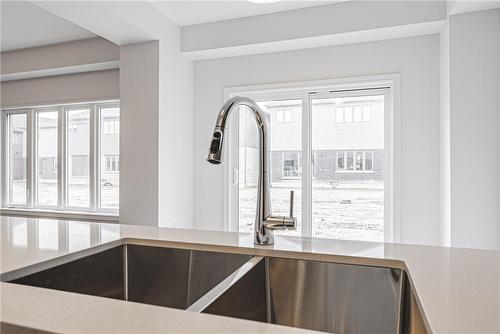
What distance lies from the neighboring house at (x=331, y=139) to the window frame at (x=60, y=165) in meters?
1.83

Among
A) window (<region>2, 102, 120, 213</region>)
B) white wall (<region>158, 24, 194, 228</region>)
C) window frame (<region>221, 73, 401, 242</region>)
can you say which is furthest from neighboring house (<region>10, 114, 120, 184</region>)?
window frame (<region>221, 73, 401, 242</region>)

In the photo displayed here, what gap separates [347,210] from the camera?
340cm

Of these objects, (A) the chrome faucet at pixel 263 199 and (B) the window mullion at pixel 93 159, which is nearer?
(A) the chrome faucet at pixel 263 199

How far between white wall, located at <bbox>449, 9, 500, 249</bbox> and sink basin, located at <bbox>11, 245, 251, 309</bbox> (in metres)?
2.23

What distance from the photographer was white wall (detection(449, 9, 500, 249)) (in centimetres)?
255

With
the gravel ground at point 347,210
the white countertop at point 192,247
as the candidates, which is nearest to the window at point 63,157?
the gravel ground at point 347,210

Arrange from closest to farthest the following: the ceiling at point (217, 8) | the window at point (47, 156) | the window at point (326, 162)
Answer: the ceiling at point (217, 8)
the window at point (326, 162)
the window at point (47, 156)

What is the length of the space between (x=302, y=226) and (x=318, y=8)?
2.02m

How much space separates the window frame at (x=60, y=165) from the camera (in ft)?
13.9

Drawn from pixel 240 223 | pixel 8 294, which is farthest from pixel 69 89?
pixel 8 294

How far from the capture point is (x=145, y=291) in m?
1.11

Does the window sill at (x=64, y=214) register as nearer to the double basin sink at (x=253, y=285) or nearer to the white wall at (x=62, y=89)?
the white wall at (x=62, y=89)

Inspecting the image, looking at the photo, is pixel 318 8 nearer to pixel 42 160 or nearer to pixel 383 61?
pixel 383 61

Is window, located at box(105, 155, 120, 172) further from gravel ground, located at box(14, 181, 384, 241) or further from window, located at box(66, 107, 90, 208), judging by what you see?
gravel ground, located at box(14, 181, 384, 241)
